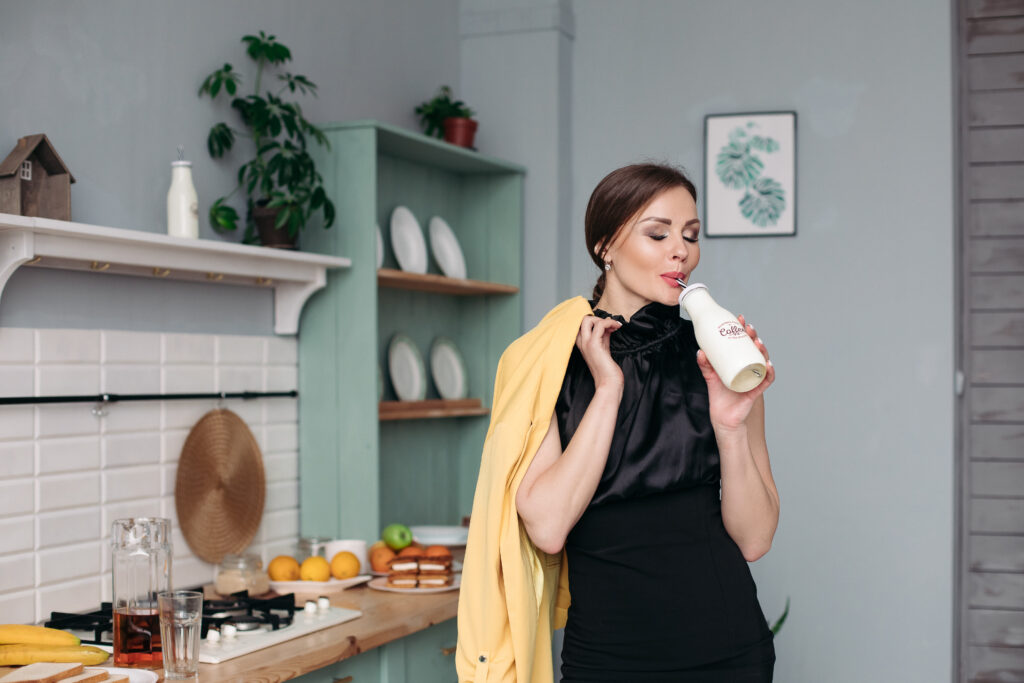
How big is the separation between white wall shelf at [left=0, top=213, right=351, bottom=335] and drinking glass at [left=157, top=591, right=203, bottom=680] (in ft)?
2.16

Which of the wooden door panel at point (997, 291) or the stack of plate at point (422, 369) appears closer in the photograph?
the stack of plate at point (422, 369)

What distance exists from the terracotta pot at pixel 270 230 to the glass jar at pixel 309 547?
0.71 metres

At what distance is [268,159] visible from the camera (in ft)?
8.79

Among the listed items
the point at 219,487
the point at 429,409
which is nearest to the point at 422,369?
the point at 429,409

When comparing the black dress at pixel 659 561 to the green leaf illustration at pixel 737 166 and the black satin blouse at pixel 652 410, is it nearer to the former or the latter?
the black satin blouse at pixel 652 410

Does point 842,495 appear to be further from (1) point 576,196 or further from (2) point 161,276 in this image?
(2) point 161,276

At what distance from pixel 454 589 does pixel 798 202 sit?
175 cm

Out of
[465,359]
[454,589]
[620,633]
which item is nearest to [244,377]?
[454,589]

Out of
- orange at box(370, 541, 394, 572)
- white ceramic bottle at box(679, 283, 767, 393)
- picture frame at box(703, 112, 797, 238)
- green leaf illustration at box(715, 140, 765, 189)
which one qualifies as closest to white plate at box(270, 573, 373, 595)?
orange at box(370, 541, 394, 572)

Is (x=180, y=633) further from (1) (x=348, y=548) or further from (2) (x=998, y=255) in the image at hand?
(2) (x=998, y=255)

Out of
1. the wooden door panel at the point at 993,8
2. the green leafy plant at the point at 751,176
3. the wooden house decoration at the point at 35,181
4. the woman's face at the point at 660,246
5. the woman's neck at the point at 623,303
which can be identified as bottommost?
the woman's neck at the point at 623,303

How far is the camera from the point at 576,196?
12.1 ft

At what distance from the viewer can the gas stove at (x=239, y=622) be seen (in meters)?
1.92

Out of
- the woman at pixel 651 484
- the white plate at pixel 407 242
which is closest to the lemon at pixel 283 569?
the white plate at pixel 407 242
